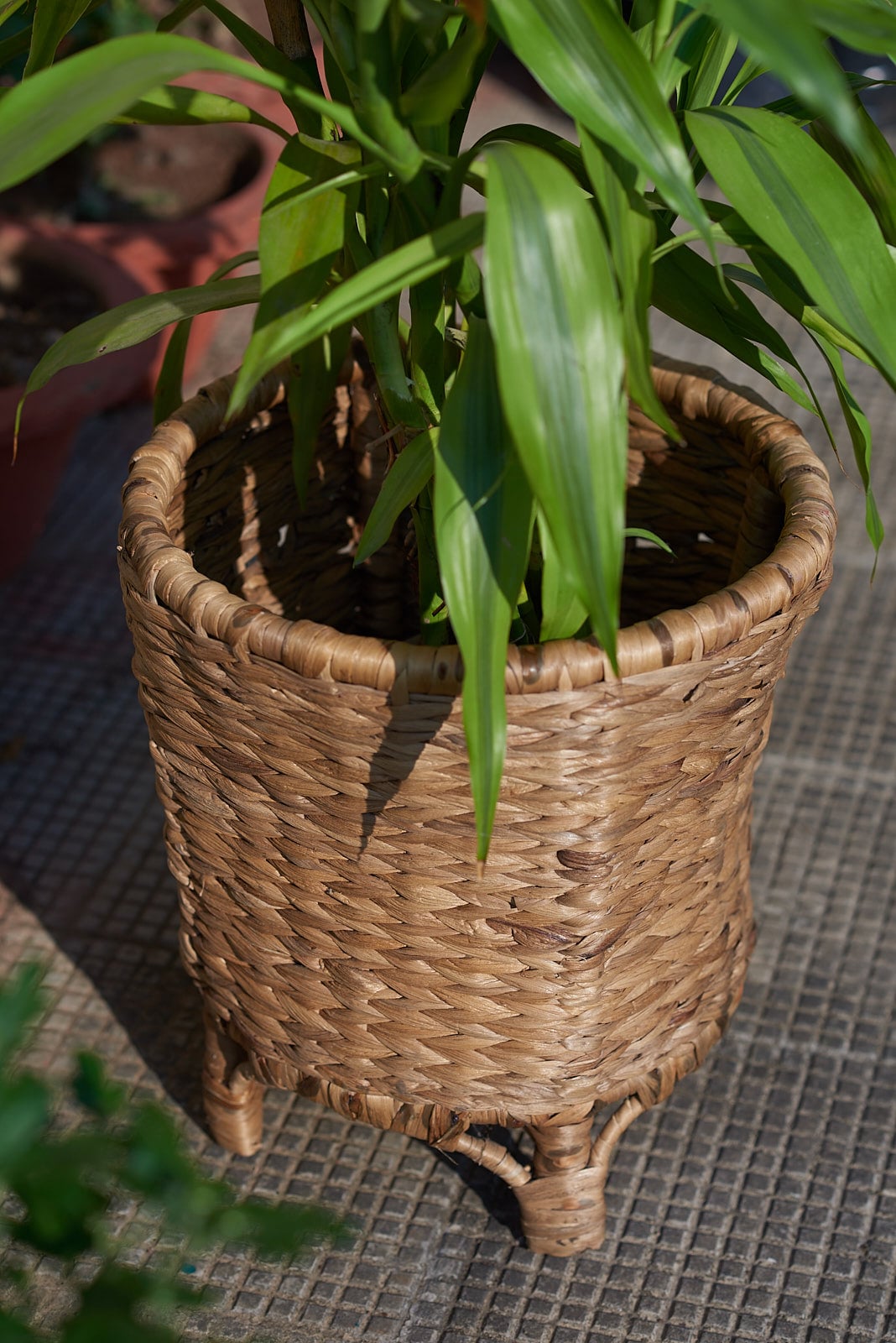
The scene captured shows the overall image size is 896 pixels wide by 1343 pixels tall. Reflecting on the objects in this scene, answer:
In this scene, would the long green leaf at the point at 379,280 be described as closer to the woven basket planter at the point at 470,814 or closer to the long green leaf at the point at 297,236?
the long green leaf at the point at 297,236

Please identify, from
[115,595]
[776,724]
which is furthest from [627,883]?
[115,595]

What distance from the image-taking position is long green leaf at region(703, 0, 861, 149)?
436mm

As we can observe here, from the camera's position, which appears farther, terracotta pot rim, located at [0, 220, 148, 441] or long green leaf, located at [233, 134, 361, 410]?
terracotta pot rim, located at [0, 220, 148, 441]

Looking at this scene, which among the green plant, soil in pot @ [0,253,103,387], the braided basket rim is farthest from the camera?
soil in pot @ [0,253,103,387]

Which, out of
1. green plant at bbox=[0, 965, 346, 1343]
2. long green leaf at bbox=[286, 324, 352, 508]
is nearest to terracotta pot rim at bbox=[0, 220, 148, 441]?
long green leaf at bbox=[286, 324, 352, 508]

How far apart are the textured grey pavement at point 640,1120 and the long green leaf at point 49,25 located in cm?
67

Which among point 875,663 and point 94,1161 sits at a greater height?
point 94,1161

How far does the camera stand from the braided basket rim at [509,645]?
2.10ft

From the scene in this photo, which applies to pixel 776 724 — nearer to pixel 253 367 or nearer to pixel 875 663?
pixel 875 663

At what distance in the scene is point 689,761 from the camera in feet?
2.34

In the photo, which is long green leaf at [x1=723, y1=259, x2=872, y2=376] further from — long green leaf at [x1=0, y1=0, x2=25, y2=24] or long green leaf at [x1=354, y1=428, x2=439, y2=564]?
long green leaf at [x1=0, y1=0, x2=25, y2=24]

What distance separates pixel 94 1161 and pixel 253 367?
1.06 feet

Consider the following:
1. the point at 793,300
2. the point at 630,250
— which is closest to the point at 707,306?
the point at 793,300

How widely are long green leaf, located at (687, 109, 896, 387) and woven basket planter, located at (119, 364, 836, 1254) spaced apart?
0.10m
